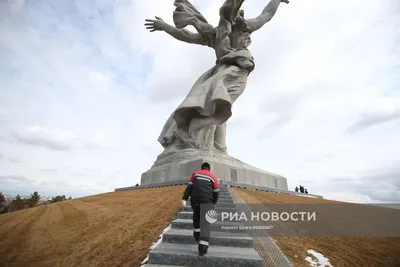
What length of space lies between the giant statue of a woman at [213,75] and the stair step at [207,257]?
6.99m

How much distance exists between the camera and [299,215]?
568 centimetres

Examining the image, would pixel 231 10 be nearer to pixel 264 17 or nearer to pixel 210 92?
pixel 264 17

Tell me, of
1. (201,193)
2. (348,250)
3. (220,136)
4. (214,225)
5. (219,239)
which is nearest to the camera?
(201,193)

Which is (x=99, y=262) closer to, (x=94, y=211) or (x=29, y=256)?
(x=29, y=256)

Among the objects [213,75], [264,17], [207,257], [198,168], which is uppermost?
[264,17]

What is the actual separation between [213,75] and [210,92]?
1439 millimetres

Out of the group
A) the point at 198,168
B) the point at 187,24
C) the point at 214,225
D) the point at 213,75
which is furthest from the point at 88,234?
the point at 187,24

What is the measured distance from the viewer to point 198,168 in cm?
892

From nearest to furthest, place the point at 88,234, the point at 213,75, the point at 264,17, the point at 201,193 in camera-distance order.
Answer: the point at 201,193 < the point at 88,234 < the point at 213,75 < the point at 264,17

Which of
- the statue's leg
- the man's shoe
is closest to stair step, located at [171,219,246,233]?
the man's shoe

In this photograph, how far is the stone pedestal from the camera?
9.34 meters

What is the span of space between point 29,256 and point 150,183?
655 centimetres

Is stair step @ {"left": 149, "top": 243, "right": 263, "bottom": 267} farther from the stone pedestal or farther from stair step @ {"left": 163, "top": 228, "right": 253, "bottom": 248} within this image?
the stone pedestal

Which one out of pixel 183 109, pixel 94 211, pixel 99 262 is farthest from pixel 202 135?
pixel 99 262
